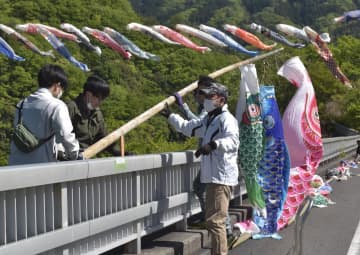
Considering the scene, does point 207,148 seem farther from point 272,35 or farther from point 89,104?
point 272,35

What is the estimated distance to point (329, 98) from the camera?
7706 centimetres

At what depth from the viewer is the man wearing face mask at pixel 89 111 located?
6430 millimetres

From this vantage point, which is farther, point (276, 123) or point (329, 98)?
point (329, 98)

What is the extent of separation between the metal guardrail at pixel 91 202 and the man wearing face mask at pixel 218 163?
0.67 meters

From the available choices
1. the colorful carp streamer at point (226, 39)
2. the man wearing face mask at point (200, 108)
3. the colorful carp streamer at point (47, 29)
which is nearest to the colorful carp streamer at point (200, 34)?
the colorful carp streamer at point (226, 39)

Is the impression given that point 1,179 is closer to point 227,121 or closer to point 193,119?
point 227,121

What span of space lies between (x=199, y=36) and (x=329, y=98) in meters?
68.1

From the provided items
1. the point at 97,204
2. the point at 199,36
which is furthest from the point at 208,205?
the point at 199,36

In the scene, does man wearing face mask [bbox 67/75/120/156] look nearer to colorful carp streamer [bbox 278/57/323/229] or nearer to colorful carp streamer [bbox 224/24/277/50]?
colorful carp streamer [bbox 278/57/323/229]

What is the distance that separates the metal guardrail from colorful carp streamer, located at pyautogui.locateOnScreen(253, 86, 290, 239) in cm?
102

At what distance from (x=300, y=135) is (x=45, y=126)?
4.43 meters

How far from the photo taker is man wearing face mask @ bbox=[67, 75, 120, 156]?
6.43 m

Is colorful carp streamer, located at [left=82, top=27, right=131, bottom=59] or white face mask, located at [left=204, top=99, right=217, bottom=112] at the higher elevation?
colorful carp streamer, located at [left=82, top=27, right=131, bottom=59]

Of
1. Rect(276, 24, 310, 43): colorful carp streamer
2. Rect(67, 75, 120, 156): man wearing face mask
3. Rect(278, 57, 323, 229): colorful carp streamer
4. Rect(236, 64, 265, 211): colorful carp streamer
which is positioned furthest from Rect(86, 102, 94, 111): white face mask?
Rect(276, 24, 310, 43): colorful carp streamer
